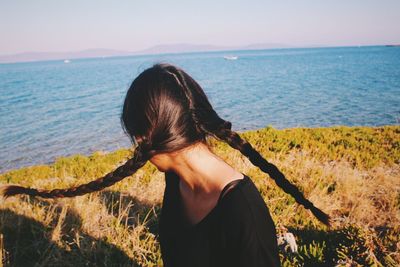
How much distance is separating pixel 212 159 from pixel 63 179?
6.68 metres

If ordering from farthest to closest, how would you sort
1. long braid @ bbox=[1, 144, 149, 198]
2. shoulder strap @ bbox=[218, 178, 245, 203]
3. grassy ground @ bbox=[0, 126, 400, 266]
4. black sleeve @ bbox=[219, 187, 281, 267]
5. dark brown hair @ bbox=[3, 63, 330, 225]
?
A: grassy ground @ bbox=[0, 126, 400, 266] → long braid @ bbox=[1, 144, 149, 198] → dark brown hair @ bbox=[3, 63, 330, 225] → shoulder strap @ bbox=[218, 178, 245, 203] → black sleeve @ bbox=[219, 187, 281, 267]

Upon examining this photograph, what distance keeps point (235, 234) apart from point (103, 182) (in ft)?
4.00

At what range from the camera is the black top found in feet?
4.96

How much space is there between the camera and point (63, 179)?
7.49m

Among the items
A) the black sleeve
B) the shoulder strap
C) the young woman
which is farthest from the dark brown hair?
the black sleeve

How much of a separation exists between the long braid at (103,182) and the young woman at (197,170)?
10 millimetres

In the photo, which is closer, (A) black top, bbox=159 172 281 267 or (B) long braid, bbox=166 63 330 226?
(A) black top, bbox=159 172 281 267

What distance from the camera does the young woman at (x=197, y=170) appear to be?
Answer: 1.55 meters

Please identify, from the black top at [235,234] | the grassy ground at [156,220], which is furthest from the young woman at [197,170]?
the grassy ground at [156,220]

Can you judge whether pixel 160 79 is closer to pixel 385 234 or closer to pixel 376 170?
pixel 385 234

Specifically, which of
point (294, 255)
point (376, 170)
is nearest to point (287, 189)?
point (294, 255)

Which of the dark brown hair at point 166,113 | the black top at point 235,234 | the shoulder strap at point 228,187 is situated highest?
the dark brown hair at point 166,113

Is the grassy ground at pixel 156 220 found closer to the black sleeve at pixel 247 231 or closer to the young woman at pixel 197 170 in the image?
the young woman at pixel 197 170

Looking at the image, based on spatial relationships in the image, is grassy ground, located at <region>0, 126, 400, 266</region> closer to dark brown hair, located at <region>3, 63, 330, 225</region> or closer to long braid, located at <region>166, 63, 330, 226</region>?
long braid, located at <region>166, 63, 330, 226</region>
